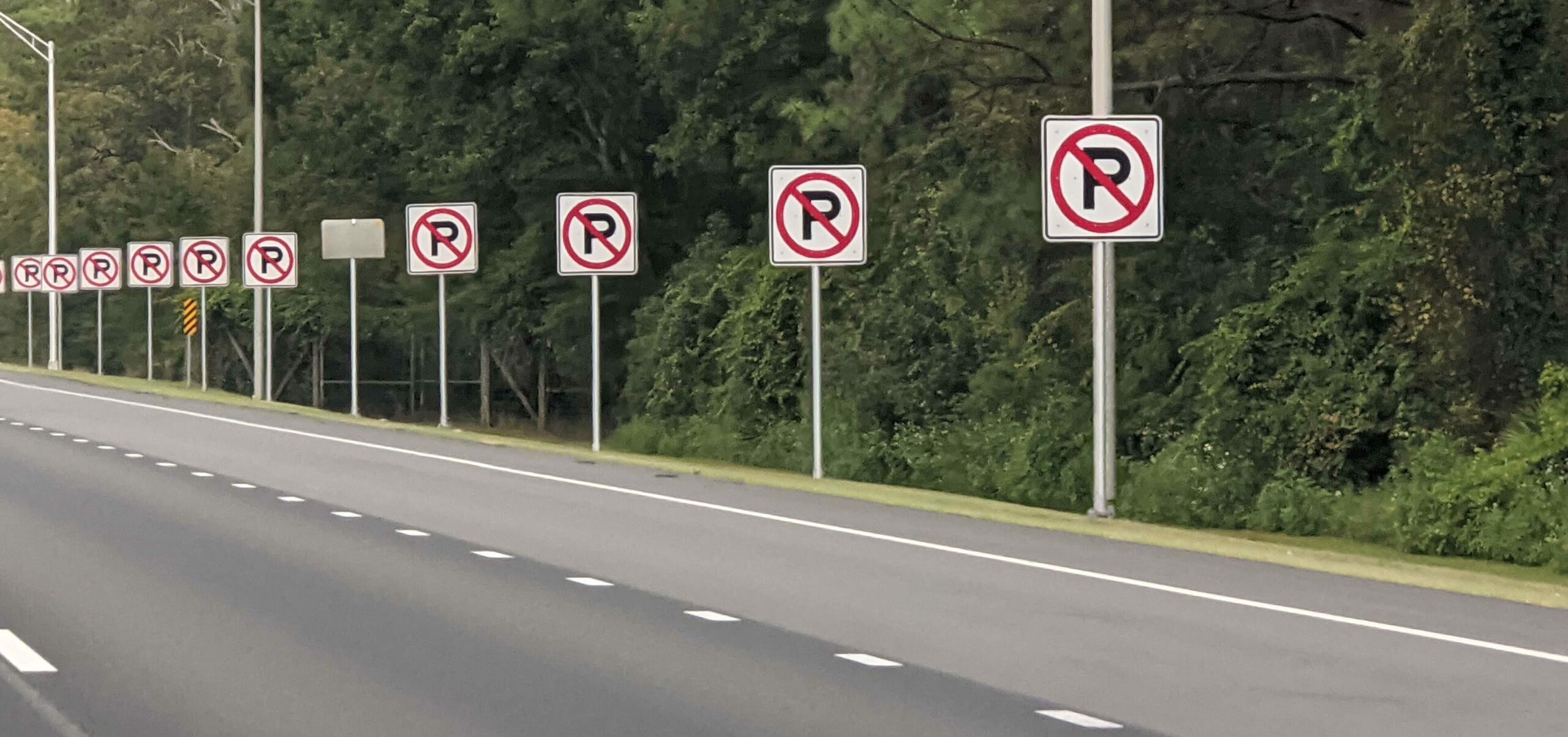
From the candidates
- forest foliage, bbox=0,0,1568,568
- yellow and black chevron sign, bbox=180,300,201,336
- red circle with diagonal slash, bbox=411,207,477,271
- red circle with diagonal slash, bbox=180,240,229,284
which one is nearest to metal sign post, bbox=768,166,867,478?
forest foliage, bbox=0,0,1568,568

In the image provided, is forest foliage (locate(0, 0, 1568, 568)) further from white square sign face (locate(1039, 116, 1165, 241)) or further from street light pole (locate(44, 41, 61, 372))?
street light pole (locate(44, 41, 61, 372))

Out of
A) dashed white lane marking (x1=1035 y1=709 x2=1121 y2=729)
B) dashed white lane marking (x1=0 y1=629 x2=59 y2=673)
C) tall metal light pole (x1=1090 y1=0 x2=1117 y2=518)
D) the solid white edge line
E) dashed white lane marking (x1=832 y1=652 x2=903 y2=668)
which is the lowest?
Answer: dashed white lane marking (x1=1035 y1=709 x2=1121 y2=729)

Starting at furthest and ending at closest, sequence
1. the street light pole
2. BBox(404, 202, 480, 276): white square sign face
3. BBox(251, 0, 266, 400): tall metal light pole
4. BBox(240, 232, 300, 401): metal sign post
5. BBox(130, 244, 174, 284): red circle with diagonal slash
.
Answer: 1. the street light pole
2. BBox(130, 244, 174, 284): red circle with diagonal slash
3. BBox(251, 0, 266, 400): tall metal light pole
4. BBox(240, 232, 300, 401): metal sign post
5. BBox(404, 202, 480, 276): white square sign face

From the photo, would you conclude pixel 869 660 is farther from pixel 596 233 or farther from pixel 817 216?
pixel 596 233

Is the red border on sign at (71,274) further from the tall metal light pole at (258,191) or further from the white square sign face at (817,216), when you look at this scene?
the white square sign face at (817,216)

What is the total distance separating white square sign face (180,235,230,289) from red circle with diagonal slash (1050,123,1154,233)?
34879mm

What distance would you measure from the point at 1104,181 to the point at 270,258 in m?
29.4

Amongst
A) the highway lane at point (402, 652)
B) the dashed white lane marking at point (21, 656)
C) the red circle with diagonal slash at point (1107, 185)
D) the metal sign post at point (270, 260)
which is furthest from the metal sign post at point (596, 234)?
the dashed white lane marking at point (21, 656)

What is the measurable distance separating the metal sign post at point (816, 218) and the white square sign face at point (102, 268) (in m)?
42.9

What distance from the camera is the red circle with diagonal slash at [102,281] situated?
66750 mm

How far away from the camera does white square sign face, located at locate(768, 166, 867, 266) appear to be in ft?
88.2

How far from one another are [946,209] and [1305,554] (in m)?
16.6

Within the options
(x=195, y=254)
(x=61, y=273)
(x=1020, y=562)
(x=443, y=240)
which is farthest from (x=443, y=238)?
(x=61, y=273)

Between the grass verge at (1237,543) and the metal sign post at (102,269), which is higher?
the metal sign post at (102,269)
